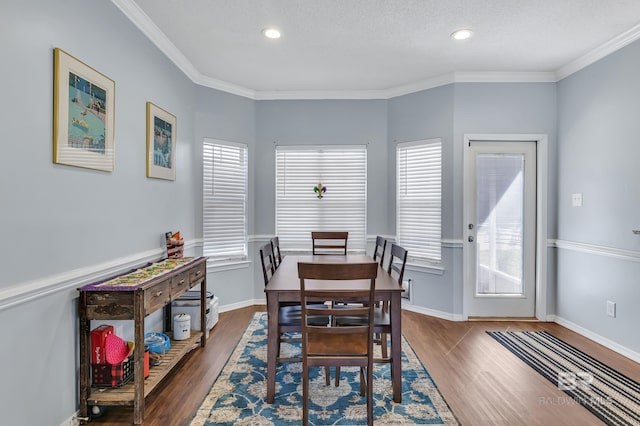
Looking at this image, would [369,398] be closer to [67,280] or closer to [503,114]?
[67,280]

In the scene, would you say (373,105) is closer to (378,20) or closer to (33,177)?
(378,20)

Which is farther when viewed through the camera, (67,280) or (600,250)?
(600,250)

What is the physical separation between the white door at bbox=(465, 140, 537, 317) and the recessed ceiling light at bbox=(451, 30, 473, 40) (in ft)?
4.19

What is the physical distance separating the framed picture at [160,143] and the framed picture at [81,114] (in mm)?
551

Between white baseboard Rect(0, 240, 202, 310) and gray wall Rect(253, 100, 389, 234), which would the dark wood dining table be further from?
gray wall Rect(253, 100, 389, 234)

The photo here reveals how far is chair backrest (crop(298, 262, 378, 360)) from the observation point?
1.90m

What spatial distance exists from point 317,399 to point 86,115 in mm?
2376

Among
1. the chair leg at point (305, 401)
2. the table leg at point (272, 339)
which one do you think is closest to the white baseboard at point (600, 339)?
the chair leg at point (305, 401)

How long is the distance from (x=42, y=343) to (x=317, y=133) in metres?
3.59

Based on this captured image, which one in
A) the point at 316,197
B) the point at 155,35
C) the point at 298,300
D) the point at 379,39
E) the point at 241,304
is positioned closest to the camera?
the point at 298,300

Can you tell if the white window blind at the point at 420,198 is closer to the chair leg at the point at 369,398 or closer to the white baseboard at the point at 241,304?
the white baseboard at the point at 241,304

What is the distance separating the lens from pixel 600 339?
10.9ft

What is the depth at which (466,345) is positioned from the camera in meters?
3.24

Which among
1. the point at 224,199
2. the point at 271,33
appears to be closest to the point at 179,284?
the point at 224,199
